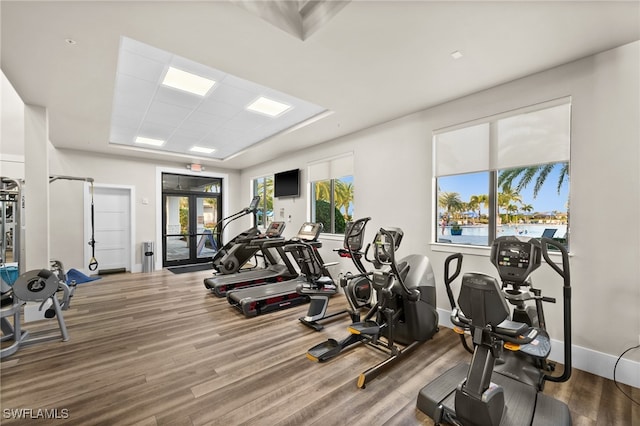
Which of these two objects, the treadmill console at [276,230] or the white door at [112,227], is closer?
the treadmill console at [276,230]

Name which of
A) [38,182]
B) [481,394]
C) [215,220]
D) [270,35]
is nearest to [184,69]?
[270,35]

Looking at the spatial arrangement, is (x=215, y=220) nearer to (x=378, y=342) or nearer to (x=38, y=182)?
(x=38, y=182)

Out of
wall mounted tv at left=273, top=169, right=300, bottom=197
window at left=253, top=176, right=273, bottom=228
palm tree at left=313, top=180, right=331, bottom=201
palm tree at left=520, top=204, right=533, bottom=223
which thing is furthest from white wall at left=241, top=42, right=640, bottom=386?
window at left=253, top=176, right=273, bottom=228

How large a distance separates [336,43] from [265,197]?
600cm

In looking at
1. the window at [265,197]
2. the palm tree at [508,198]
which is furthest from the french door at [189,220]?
the palm tree at [508,198]

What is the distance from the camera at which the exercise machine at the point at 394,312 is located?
2652 mm

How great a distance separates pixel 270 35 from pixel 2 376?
3.86 metres

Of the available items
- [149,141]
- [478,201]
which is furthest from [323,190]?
[149,141]

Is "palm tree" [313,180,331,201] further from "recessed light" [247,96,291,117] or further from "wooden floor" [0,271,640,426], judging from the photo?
A: "wooden floor" [0,271,640,426]

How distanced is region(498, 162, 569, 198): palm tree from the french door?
7.04 metres

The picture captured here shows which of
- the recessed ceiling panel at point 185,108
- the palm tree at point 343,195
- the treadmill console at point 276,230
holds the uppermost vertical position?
the recessed ceiling panel at point 185,108

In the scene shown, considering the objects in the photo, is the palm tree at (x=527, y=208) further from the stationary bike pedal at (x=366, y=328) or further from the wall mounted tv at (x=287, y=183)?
the wall mounted tv at (x=287, y=183)

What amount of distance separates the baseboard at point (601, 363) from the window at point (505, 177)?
1.07 metres

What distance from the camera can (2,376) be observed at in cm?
239
